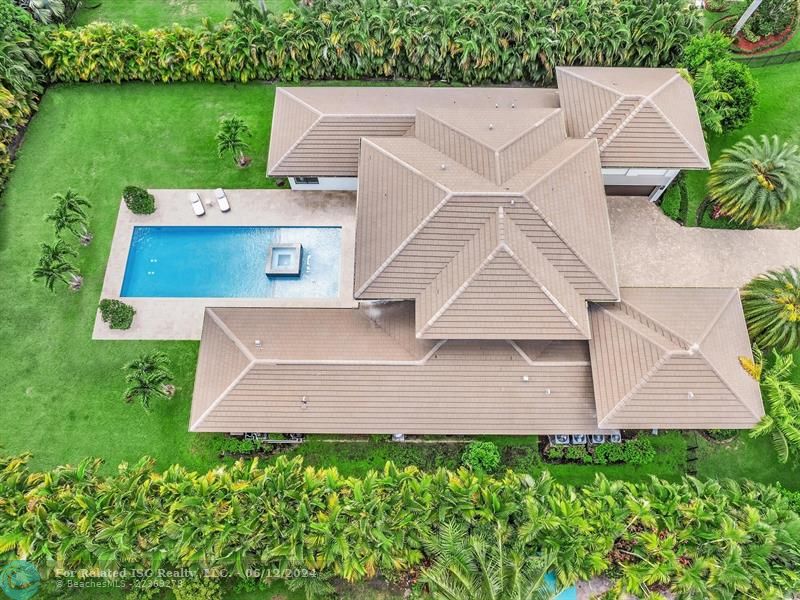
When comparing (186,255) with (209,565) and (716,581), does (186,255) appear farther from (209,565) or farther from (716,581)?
(716,581)

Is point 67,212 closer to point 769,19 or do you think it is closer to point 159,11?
point 159,11

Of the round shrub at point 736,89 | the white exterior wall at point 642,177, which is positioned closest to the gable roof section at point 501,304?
the white exterior wall at point 642,177

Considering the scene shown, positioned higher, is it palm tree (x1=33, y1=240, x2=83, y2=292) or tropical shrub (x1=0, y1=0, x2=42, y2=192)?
tropical shrub (x1=0, y1=0, x2=42, y2=192)

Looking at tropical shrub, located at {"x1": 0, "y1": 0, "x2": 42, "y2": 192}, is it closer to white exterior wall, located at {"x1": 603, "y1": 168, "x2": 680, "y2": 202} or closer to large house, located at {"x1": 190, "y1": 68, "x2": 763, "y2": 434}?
large house, located at {"x1": 190, "y1": 68, "x2": 763, "y2": 434}

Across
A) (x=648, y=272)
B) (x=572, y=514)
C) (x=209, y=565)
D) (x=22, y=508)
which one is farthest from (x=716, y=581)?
(x=22, y=508)

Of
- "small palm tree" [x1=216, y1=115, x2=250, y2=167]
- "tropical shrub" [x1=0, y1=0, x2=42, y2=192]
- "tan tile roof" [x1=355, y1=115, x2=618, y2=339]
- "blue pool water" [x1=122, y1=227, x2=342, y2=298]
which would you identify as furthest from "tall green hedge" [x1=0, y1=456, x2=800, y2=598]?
"tropical shrub" [x1=0, y1=0, x2=42, y2=192]
